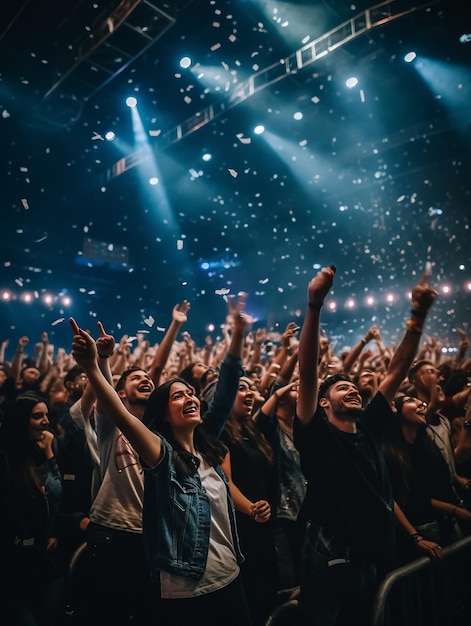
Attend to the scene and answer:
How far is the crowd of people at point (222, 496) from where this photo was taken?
179cm

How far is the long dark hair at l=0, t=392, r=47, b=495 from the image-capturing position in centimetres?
234

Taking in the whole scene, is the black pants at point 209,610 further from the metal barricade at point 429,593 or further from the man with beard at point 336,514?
the metal barricade at point 429,593

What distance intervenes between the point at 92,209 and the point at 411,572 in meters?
13.8

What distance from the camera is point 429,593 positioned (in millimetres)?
2299

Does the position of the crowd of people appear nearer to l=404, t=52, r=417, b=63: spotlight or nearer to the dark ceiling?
the dark ceiling

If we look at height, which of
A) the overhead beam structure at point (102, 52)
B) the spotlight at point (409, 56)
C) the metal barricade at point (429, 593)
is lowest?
the metal barricade at point (429, 593)

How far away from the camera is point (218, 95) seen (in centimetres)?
891

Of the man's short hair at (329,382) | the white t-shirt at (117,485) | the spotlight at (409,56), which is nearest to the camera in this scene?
the white t-shirt at (117,485)

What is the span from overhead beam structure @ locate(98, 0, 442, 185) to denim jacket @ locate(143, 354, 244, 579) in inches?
282

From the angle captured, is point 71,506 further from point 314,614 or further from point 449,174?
point 449,174

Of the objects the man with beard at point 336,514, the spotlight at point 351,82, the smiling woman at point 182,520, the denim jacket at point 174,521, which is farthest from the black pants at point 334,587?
the spotlight at point 351,82

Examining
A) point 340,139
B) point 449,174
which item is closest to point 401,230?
point 449,174

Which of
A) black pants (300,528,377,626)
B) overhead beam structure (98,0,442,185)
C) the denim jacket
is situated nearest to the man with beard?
black pants (300,528,377,626)

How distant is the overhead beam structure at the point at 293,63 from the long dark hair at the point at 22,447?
710 centimetres
